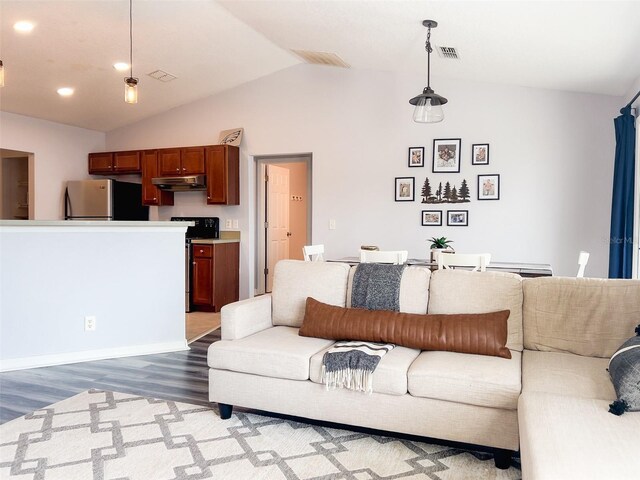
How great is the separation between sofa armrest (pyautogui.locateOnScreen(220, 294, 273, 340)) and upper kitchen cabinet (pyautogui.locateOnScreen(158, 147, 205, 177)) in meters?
3.48

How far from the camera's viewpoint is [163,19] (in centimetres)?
436

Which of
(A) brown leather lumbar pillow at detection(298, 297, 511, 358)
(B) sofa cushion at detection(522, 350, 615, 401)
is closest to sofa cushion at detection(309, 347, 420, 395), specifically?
(A) brown leather lumbar pillow at detection(298, 297, 511, 358)

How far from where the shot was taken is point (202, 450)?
7.81 ft

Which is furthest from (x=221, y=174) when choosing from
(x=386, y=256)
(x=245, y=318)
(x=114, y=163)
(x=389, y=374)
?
(x=389, y=374)

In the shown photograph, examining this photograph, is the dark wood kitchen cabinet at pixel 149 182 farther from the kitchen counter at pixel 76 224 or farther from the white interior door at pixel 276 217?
the kitchen counter at pixel 76 224

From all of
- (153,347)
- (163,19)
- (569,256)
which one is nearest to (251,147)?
(163,19)

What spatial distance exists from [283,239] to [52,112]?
3.46m

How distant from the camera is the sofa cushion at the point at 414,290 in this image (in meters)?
2.89

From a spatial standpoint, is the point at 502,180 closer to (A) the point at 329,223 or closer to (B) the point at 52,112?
(A) the point at 329,223

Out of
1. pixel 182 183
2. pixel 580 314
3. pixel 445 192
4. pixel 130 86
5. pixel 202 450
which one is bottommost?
pixel 202 450

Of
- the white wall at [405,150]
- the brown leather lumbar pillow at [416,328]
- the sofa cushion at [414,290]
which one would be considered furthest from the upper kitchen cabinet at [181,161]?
the sofa cushion at [414,290]

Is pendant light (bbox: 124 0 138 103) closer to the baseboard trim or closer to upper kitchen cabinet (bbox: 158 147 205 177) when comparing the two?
upper kitchen cabinet (bbox: 158 147 205 177)

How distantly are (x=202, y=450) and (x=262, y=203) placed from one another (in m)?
4.43

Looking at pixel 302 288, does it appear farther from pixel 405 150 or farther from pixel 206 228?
pixel 206 228
